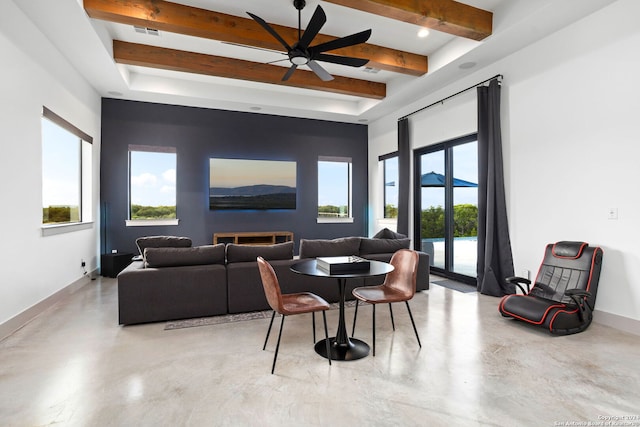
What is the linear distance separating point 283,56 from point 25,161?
3.58 metres

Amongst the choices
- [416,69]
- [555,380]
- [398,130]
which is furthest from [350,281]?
[398,130]

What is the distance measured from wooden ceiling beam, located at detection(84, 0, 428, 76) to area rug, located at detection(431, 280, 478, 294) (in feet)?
11.7

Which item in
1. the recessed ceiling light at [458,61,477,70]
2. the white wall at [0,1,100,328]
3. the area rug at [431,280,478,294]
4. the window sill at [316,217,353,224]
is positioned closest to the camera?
the white wall at [0,1,100,328]

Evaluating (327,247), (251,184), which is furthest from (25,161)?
(251,184)

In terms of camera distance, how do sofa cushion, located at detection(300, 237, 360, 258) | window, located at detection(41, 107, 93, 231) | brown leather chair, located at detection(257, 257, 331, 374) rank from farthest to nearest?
window, located at detection(41, 107, 93, 231) → sofa cushion, located at detection(300, 237, 360, 258) → brown leather chair, located at detection(257, 257, 331, 374)

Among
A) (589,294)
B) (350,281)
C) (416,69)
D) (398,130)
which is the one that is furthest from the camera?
(398,130)

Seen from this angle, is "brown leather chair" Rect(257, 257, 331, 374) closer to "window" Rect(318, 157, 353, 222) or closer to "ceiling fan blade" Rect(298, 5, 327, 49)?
"ceiling fan blade" Rect(298, 5, 327, 49)

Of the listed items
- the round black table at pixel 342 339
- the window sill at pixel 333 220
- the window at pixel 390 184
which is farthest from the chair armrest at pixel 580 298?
the window sill at pixel 333 220

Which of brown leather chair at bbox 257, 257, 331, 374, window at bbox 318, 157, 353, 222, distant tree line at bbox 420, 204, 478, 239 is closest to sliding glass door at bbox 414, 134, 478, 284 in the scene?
distant tree line at bbox 420, 204, 478, 239

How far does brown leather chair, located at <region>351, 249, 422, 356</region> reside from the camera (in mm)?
2822

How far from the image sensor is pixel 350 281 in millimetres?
4227

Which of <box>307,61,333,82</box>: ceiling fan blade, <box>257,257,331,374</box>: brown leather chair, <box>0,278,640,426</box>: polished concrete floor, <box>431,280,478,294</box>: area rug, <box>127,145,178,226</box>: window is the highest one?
<box>307,61,333,82</box>: ceiling fan blade

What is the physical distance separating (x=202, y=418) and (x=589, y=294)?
3.36m

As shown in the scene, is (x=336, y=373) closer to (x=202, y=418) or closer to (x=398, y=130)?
(x=202, y=418)
